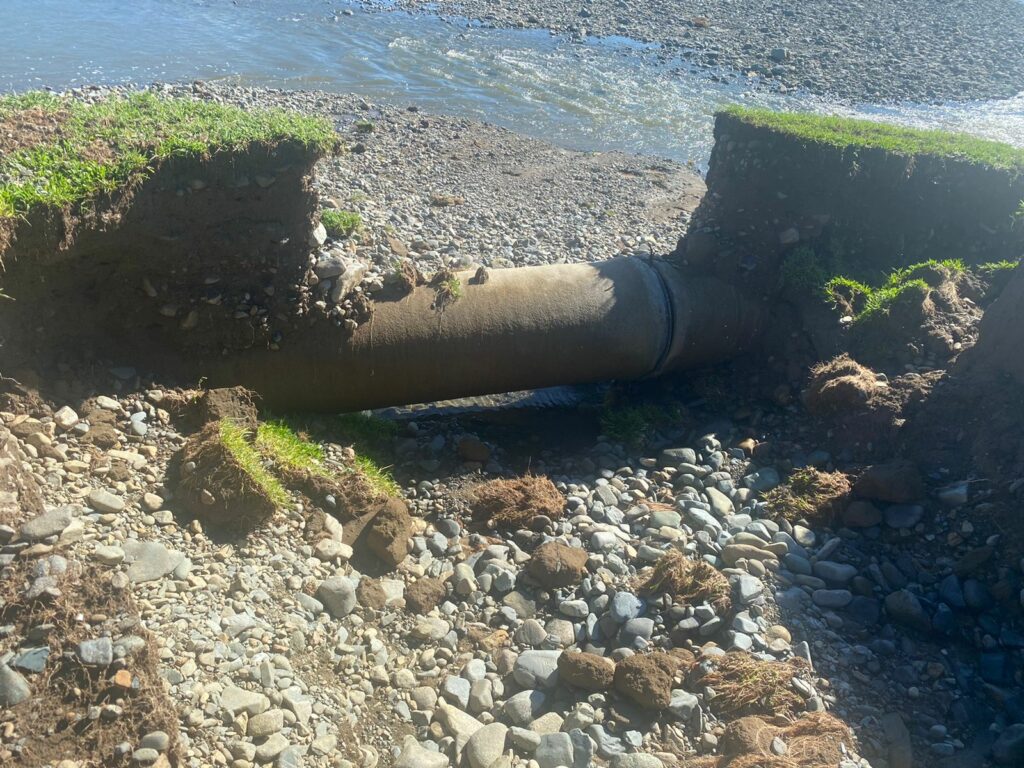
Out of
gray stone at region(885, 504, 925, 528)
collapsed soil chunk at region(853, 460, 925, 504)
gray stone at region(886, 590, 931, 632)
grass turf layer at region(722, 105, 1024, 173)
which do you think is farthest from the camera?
grass turf layer at region(722, 105, 1024, 173)

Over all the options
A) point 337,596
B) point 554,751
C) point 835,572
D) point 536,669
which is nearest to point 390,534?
point 337,596

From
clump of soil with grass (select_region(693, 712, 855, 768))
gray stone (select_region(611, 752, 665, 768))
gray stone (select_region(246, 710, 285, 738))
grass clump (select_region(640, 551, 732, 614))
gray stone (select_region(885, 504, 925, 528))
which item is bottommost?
gray stone (select_region(611, 752, 665, 768))

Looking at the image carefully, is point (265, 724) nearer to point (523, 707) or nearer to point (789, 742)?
point (523, 707)

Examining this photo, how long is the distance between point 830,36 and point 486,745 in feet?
88.8

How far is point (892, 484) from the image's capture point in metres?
7.05

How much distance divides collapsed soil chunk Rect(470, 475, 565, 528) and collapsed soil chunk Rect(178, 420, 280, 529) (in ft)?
6.02

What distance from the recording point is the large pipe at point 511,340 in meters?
7.74

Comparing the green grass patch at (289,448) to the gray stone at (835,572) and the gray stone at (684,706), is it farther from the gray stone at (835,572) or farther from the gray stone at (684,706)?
the gray stone at (835,572)

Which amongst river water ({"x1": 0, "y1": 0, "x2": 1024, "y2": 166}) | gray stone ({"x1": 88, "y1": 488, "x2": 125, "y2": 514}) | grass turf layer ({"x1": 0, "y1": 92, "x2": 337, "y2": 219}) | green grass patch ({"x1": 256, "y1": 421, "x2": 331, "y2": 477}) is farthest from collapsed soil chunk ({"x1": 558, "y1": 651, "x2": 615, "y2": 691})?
river water ({"x1": 0, "y1": 0, "x2": 1024, "y2": 166})

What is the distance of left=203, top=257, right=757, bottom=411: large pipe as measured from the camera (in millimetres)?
7738

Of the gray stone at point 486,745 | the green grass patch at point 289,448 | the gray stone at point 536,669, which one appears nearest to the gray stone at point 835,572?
→ the gray stone at point 536,669

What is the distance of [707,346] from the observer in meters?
9.30

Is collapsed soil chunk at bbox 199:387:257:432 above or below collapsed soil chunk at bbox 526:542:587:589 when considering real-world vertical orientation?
above

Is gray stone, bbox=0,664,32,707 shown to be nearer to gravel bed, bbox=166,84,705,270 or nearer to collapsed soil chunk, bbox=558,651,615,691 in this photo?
collapsed soil chunk, bbox=558,651,615,691
